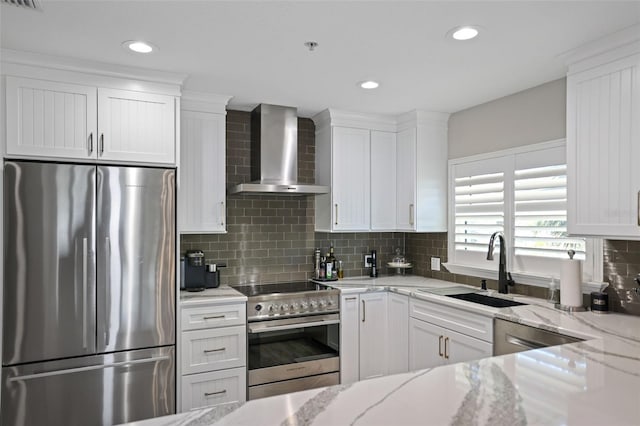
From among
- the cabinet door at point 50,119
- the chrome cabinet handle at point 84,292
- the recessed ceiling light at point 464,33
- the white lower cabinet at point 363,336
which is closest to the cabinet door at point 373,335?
the white lower cabinet at point 363,336

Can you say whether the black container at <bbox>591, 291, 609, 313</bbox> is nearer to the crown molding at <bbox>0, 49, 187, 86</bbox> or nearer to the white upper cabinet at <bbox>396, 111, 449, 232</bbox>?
the white upper cabinet at <bbox>396, 111, 449, 232</bbox>

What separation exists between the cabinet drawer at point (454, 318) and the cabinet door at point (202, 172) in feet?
5.35

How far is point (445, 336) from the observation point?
10.4 ft

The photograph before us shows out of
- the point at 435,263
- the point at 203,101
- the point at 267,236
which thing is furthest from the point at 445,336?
the point at 203,101

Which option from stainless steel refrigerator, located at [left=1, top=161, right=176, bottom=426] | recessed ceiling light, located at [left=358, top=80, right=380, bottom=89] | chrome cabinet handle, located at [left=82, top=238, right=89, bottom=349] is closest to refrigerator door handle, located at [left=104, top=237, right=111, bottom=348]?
stainless steel refrigerator, located at [left=1, top=161, right=176, bottom=426]

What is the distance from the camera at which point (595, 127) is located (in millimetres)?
2475

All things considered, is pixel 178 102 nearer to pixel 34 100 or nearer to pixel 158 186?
pixel 158 186

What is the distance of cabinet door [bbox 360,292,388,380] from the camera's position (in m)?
3.67

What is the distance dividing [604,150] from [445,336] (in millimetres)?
1549

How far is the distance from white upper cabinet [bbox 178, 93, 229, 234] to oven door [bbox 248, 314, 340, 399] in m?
0.88

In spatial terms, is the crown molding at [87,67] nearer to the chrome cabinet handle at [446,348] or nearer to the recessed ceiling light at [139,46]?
the recessed ceiling light at [139,46]

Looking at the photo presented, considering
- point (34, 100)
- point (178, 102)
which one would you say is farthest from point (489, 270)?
point (34, 100)

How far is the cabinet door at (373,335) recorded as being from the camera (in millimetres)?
3674

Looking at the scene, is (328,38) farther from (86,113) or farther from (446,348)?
(446,348)
